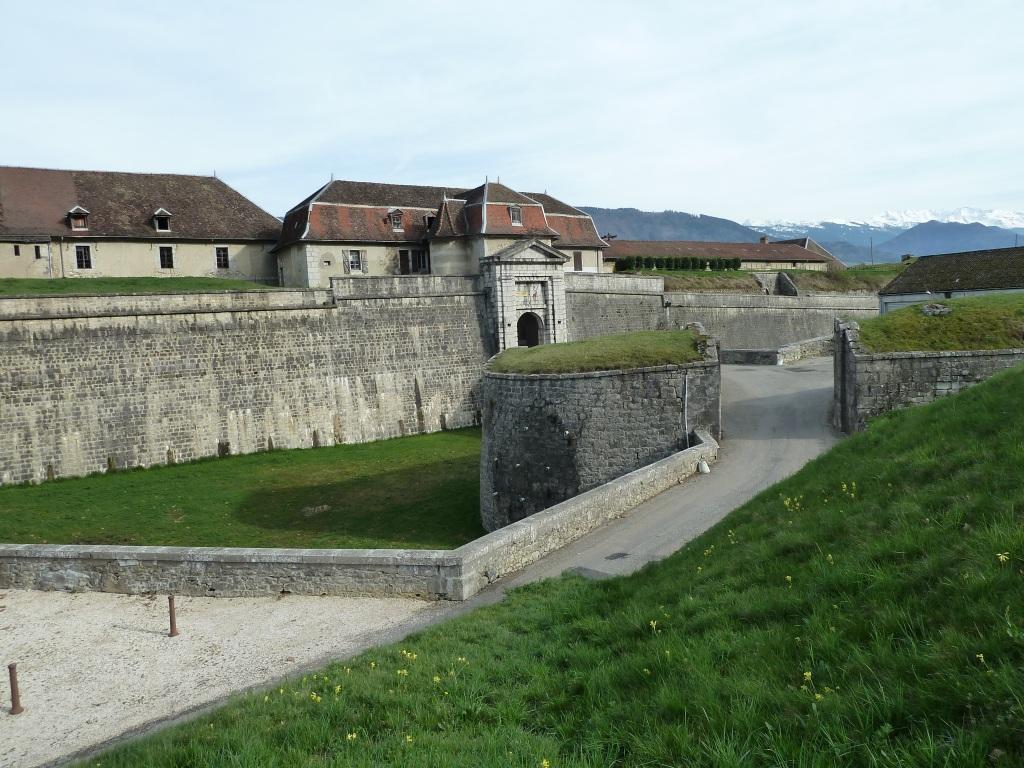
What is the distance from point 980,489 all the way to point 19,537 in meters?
19.0

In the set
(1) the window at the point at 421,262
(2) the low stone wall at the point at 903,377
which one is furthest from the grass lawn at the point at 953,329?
(1) the window at the point at 421,262

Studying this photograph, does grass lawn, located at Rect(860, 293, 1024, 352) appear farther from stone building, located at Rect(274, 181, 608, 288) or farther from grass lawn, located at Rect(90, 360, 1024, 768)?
stone building, located at Rect(274, 181, 608, 288)

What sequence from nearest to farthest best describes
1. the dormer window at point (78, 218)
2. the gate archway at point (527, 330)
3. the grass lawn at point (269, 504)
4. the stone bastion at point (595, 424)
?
1. the stone bastion at point (595, 424)
2. the grass lawn at point (269, 504)
3. the dormer window at point (78, 218)
4. the gate archway at point (527, 330)

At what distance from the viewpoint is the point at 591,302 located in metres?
34.7

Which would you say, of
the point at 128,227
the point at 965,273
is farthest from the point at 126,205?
the point at 965,273

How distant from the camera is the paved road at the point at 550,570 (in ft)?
24.3

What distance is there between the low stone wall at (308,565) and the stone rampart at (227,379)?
37.0ft

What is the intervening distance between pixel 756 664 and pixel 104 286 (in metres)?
27.6

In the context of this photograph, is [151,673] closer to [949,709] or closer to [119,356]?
[949,709]

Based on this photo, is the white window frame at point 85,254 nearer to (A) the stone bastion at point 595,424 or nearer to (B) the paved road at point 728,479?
(A) the stone bastion at point 595,424

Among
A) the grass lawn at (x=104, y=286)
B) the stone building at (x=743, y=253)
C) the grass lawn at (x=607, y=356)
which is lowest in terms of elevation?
the grass lawn at (x=607, y=356)

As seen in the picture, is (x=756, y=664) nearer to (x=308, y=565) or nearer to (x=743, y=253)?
(x=308, y=565)

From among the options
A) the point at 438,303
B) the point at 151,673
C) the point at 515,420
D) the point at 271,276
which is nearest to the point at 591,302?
the point at 438,303

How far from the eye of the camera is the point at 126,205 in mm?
30984
